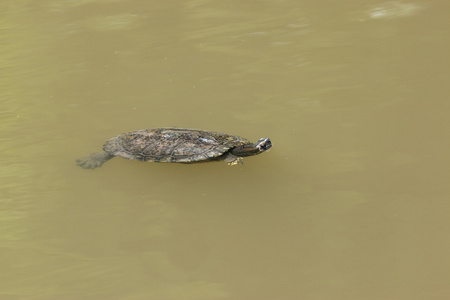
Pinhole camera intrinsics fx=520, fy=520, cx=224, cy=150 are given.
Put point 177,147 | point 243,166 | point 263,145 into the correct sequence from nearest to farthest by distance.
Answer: point 263,145 → point 177,147 → point 243,166

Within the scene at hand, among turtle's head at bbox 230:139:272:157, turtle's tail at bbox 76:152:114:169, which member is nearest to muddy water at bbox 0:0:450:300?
turtle's tail at bbox 76:152:114:169

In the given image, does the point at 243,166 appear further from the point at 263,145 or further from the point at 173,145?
the point at 173,145

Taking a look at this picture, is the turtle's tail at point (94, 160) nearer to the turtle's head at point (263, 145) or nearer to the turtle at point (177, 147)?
the turtle at point (177, 147)

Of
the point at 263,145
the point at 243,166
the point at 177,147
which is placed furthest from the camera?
the point at 243,166

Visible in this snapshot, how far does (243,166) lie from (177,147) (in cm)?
73

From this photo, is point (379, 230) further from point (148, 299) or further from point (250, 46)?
point (250, 46)

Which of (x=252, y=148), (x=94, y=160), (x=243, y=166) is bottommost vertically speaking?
(x=243, y=166)

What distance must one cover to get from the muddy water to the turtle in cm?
19

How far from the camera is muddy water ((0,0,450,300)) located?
4285 millimetres

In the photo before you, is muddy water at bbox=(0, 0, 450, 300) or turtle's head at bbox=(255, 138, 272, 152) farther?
turtle's head at bbox=(255, 138, 272, 152)

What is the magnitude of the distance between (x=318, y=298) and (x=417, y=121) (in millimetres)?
2681

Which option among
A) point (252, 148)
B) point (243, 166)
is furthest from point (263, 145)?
point (243, 166)

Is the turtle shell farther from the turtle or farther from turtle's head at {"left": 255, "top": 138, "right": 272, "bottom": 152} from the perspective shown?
turtle's head at {"left": 255, "top": 138, "right": 272, "bottom": 152}

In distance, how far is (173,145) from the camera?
5.36 metres
